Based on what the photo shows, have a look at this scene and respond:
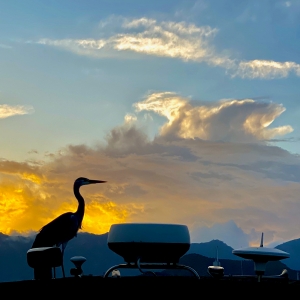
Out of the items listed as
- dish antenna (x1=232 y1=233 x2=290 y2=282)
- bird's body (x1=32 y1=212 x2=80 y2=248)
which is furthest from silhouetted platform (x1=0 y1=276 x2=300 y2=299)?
bird's body (x1=32 y1=212 x2=80 y2=248)

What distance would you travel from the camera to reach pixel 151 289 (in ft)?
37.6

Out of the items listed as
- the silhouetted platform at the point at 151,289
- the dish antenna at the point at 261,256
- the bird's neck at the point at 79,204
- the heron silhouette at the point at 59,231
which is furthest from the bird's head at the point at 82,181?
the silhouetted platform at the point at 151,289

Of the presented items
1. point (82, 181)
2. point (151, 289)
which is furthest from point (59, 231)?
point (151, 289)

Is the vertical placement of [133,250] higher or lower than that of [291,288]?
higher

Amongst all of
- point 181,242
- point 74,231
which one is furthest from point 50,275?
point 74,231

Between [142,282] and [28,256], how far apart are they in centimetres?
402

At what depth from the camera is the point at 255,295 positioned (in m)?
11.4

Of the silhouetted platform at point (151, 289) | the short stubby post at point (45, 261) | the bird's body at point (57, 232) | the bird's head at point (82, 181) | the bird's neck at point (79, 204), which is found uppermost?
the bird's head at point (82, 181)

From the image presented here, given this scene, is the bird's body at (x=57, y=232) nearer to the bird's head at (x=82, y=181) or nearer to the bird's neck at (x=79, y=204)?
the bird's neck at (x=79, y=204)

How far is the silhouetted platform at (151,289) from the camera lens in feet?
37.1

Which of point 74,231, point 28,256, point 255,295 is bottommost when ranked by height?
point 255,295

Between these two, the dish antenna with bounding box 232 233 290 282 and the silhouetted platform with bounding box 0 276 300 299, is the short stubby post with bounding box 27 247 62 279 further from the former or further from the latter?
the dish antenna with bounding box 232 233 290 282

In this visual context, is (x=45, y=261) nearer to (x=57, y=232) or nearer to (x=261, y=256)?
(x=261, y=256)

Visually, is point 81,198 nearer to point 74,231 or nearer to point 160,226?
point 74,231
